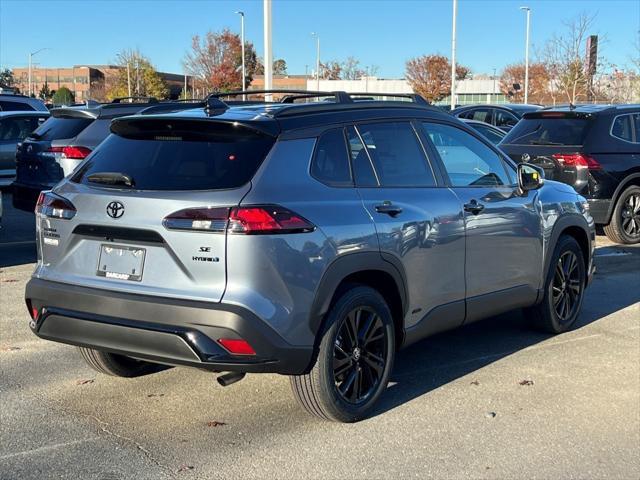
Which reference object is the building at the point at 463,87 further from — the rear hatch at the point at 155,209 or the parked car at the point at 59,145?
the rear hatch at the point at 155,209

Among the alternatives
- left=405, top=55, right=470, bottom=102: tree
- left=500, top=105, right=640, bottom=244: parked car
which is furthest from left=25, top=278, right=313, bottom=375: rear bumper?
left=405, top=55, right=470, bottom=102: tree

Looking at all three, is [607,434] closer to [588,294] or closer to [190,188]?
[190,188]

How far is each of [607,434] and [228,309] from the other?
2.35 metres

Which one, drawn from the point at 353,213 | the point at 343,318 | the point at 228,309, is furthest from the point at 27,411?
the point at 353,213

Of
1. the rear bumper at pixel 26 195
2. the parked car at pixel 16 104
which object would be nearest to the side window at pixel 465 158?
the rear bumper at pixel 26 195

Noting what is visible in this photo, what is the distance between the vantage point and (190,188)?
3.95 metres

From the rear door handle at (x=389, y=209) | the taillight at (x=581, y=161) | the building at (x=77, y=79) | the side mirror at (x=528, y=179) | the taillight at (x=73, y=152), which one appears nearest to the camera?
the rear door handle at (x=389, y=209)

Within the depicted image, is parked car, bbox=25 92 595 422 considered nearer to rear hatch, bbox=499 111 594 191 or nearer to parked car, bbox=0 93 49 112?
rear hatch, bbox=499 111 594 191

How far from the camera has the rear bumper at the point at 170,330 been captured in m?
3.78

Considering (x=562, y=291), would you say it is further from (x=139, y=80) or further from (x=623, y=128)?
(x=139, y=80)

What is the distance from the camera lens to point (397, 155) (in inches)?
192

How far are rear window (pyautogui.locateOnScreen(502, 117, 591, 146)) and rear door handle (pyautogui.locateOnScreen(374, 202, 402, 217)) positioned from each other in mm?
6662

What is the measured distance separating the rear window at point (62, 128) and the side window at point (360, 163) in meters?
5.88

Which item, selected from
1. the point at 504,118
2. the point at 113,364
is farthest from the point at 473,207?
the point at 504,118
